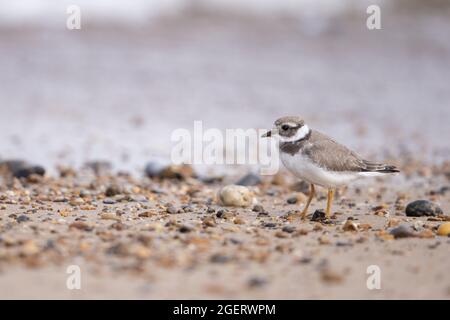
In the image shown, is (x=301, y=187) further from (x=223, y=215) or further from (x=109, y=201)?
(x=109, y=201)

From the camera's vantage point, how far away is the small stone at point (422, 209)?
719 centimetres

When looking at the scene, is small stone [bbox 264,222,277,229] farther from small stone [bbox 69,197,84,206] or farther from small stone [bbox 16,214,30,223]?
small stone [bbox 16,214,30,223]

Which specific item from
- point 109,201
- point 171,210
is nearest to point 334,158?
point 171,210

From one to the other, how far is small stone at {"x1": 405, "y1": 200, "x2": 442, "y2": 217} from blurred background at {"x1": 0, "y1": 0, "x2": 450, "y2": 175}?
3780mm

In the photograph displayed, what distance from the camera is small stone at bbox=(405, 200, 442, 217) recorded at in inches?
283

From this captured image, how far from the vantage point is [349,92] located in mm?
14656

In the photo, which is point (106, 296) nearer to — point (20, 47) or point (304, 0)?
point (20, 47)

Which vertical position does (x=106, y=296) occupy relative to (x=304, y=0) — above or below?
below

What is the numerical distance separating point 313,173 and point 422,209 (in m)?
1.24

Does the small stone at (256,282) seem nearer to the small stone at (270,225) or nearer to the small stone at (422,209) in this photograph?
the small stone at (270,225)

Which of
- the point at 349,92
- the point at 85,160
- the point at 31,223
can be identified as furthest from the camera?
the point at 349,92

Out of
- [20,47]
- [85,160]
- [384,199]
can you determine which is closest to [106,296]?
[384,199]

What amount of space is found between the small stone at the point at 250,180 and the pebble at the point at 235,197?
1395 millimetres

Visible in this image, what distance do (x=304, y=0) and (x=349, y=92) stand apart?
16.1 feet
